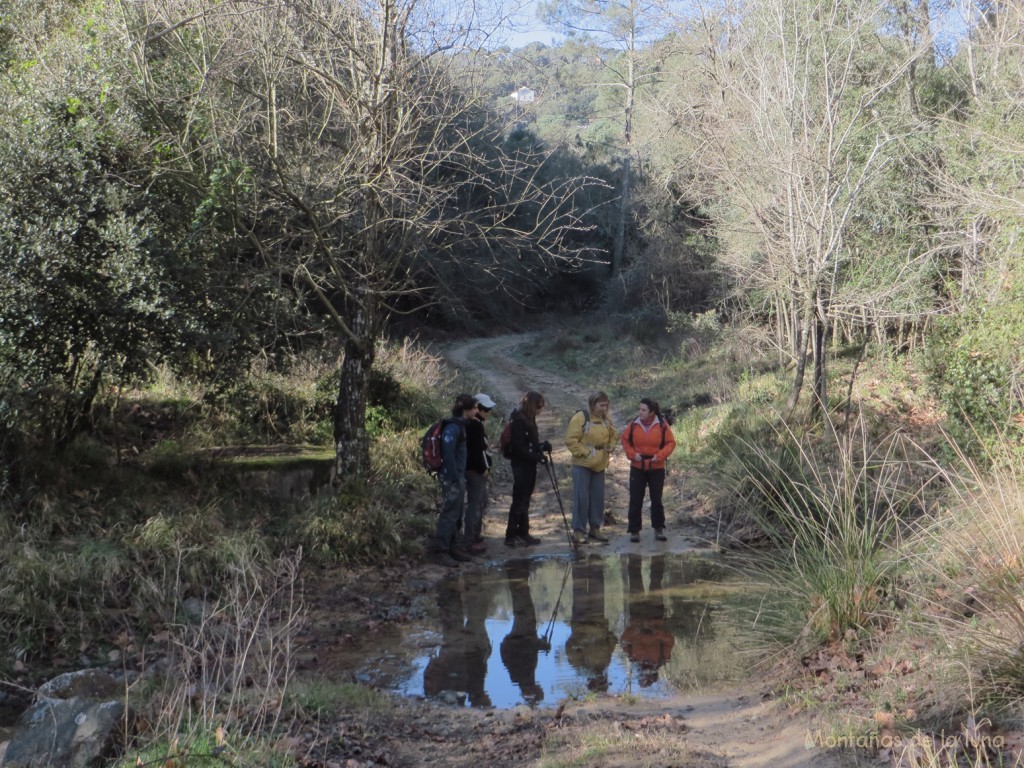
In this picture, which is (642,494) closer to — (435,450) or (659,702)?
(435,450)

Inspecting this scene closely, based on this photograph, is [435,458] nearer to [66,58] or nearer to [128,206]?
[128,206]

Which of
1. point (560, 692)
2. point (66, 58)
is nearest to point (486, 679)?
point (560, 692)

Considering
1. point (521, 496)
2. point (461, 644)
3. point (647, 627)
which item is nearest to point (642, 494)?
point (521, 496)

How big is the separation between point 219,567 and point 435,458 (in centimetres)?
237

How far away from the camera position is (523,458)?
34.0 ft

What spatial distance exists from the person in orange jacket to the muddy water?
912mm

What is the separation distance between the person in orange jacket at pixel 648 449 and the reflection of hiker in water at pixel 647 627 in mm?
987

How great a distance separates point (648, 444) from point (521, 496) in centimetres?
153

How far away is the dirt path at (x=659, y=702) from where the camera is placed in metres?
5.01

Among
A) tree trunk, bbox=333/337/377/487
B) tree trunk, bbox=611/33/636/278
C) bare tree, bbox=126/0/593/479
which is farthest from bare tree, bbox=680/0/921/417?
tree trunk, bbox=611/33/636/278

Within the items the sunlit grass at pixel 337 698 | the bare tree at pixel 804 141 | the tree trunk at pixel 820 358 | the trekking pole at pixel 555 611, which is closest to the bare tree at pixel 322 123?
the trekking pole at pixel 555 611

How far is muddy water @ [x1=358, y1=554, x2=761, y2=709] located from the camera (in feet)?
22.1

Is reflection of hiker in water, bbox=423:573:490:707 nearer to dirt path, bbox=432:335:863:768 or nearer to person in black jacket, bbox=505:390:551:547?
dirt path, bbox=432:335:863:768

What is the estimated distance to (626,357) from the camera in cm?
2633
